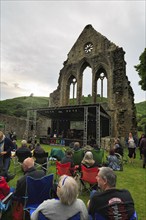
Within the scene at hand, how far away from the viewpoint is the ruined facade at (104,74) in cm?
2014

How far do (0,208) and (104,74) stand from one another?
21.7 meters

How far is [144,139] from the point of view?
8828mm

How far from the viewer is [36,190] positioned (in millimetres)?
3162

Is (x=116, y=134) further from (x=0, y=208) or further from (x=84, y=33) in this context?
(x=0, y=208)

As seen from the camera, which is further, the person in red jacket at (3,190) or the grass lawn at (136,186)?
the grass lawn at (136,186)

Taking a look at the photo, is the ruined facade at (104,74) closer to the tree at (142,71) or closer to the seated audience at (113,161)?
the tree at (142,71)

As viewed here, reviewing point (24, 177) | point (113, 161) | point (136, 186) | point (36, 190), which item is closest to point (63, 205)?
point (36, 190)

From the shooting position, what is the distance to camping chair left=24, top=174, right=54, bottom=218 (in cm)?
309

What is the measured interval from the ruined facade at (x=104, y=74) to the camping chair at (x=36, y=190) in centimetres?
1727

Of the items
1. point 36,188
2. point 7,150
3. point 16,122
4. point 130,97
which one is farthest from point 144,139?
point 16,122

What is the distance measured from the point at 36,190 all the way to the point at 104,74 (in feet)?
69.7

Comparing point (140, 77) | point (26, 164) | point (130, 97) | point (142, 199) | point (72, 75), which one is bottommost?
point (142, 199)

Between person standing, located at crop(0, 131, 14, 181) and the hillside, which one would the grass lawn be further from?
the hillside

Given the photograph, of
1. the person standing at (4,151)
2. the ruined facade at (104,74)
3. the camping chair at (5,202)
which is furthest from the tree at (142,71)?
the camping chair at (5,202)
